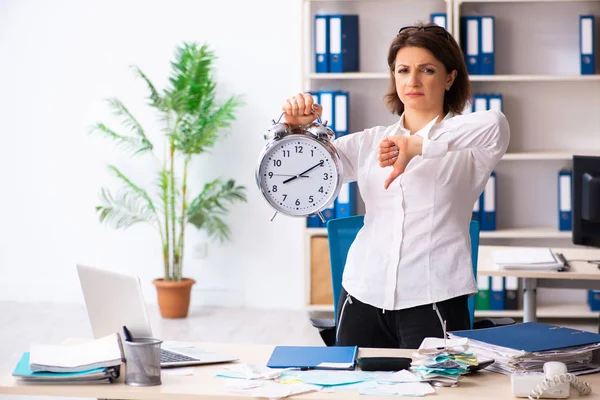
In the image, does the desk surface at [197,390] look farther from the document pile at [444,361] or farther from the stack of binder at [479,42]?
the stack of binder at [479,42]

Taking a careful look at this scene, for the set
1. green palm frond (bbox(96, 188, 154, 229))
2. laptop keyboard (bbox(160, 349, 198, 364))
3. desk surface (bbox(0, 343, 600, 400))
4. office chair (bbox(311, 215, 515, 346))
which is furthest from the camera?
green palm frond (bbox(96, 188, 154, 229))

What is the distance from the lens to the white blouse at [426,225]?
217cm

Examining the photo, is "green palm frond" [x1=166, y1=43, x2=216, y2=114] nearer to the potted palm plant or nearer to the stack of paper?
the potted palm plant

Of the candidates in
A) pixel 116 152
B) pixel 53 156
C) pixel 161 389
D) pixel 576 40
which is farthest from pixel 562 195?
pixel 161 389

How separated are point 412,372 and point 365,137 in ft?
2.26

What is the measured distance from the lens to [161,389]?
1.79 meters

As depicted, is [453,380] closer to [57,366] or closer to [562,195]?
[57,366]

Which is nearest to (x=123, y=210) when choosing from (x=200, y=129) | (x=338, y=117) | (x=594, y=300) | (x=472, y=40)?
(x=200, y=129)

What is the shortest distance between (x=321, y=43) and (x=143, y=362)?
3473 millimetres

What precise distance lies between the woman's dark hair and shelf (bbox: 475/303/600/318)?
2.87m

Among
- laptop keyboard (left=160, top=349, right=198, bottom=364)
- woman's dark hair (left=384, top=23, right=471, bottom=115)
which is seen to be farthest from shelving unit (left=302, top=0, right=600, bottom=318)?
laptop keyboard (left=160, top=349, right=198, bottom=364)

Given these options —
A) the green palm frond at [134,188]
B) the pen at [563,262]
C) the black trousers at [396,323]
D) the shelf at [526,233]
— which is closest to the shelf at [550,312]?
the shelf at [526,233]

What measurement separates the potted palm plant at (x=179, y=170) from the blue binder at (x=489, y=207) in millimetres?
1408

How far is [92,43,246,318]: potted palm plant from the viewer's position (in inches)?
199
